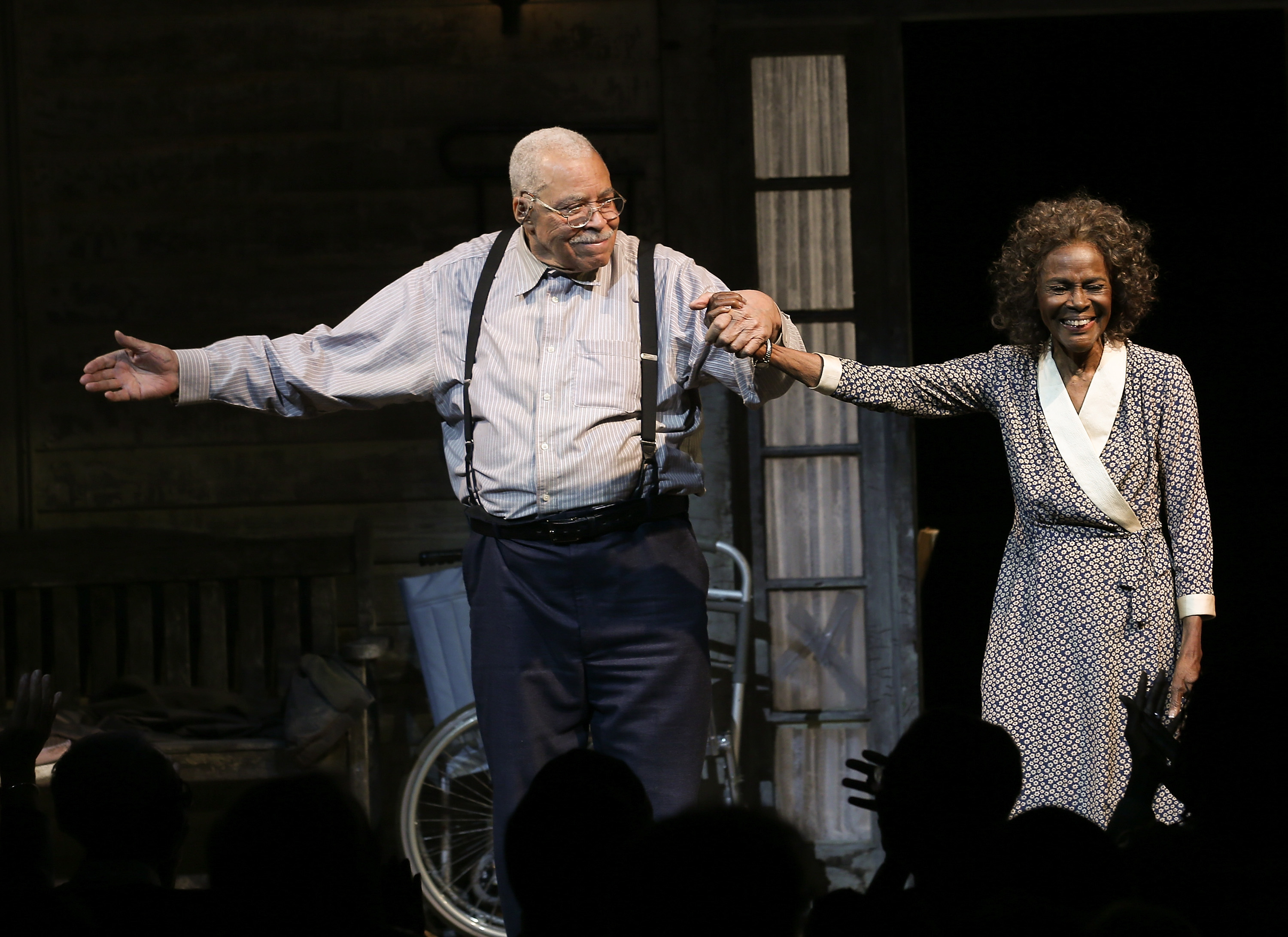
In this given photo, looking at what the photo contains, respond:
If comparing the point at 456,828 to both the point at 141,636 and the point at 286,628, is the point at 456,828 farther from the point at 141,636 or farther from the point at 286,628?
the point at 141,636

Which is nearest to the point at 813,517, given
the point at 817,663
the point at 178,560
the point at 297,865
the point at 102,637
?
the point at 817,663

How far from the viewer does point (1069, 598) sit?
2598mm

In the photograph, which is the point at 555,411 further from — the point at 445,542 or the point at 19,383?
the point at 19,383

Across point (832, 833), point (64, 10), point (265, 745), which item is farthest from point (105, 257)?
point (832, 833)

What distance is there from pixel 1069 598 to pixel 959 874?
1.31m

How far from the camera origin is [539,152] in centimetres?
254

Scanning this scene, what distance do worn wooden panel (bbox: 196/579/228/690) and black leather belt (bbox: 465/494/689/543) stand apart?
168cm

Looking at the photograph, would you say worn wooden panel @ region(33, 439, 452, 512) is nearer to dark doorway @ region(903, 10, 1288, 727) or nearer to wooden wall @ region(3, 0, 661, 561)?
wooden wall @ region(3, 0, 661, 561)

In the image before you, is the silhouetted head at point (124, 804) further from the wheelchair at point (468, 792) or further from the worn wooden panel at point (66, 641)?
the worn wooden panel at point (66, 641)

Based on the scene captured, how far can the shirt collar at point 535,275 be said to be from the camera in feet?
8.50

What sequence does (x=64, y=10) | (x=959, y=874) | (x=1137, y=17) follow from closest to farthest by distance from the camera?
1. (x=959, y=874)
2. (x=64, y=10)
3. (x=1137, y=17)

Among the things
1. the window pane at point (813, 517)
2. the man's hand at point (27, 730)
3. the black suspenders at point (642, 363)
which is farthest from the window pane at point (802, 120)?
→ the man's hand at point (27, 730)

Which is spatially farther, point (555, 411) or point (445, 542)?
point (445, 542)

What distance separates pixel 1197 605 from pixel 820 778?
1.85 m
